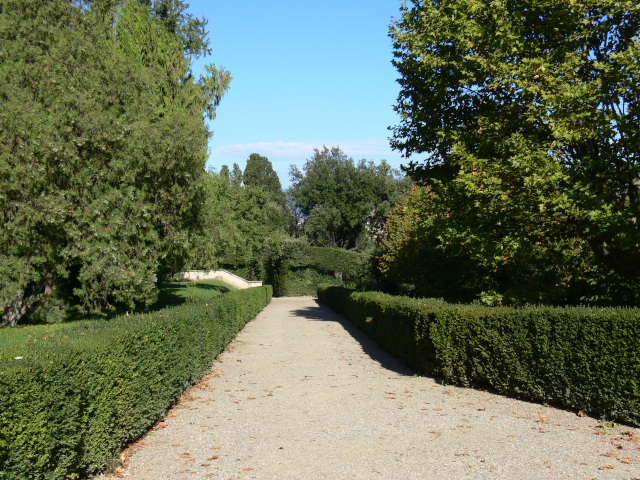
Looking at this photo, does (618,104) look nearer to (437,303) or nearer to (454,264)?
(437,303)

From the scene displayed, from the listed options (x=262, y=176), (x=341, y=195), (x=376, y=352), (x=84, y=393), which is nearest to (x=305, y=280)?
(x=341, y=195)

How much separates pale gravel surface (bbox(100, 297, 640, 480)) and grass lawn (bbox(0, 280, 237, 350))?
186cm

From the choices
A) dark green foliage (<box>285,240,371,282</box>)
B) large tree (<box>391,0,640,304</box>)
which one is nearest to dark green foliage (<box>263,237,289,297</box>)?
dark green foliage (<box>285,240,371,282</box>)

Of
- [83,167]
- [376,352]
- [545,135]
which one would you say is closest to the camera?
[545,135]

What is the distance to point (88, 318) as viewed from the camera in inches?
791

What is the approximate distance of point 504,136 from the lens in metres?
12.5

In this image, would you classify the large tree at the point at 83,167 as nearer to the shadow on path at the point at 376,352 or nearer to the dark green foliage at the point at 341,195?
the shadow on path at the point at 376,352

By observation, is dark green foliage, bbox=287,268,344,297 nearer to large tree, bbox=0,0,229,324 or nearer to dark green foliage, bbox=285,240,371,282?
dark green foliage, bbox=285,240,371,282

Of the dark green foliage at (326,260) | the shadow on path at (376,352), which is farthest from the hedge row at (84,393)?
the dark green foliage at (326,260)

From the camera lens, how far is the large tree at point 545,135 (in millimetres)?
10438

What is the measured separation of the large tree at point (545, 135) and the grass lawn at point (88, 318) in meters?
8.31

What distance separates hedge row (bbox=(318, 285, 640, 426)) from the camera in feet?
24.0

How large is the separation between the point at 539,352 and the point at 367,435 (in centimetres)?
343

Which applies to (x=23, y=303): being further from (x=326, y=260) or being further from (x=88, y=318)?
(x=326, y=260)
